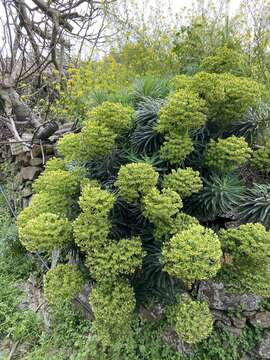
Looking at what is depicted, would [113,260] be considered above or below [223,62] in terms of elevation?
below

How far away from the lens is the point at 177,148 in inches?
59.6

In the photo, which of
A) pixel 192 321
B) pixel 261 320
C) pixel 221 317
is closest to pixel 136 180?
pixel 192 321

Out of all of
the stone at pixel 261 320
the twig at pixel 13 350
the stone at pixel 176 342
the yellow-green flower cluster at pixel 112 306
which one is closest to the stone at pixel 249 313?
the stone at pixel 261 320

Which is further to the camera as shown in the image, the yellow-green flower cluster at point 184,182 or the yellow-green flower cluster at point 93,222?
the yellow-green flower cluster at point 184,182

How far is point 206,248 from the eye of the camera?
3.95 ft

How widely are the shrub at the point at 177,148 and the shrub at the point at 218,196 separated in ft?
0.78

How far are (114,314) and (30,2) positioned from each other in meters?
4.70

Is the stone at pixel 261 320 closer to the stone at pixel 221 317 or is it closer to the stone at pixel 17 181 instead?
the stone at pixel 221 317

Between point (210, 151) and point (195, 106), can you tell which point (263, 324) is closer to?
point (210, 151)

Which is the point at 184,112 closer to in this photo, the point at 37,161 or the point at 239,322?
the point at 239,322

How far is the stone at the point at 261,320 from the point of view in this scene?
1823 millimetres

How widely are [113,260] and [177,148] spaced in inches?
27.6

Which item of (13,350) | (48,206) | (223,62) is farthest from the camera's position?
(13,350)

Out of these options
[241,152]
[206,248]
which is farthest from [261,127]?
[206,248]
